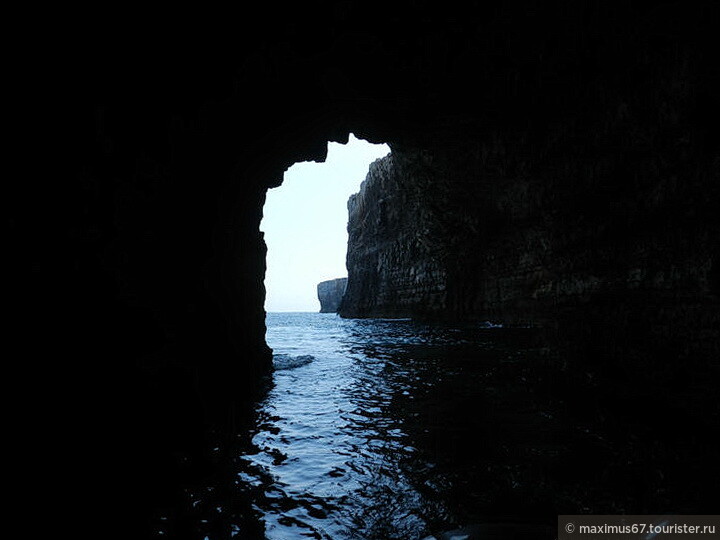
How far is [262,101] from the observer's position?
34.5 feet

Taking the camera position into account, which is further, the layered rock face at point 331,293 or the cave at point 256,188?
the layered rock face at point 331,293

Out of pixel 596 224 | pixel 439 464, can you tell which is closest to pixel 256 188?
pixel 439 464

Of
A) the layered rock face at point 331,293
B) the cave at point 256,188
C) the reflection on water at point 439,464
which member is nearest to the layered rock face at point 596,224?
the cave at point 256,188

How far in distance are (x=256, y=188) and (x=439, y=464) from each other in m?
11.5

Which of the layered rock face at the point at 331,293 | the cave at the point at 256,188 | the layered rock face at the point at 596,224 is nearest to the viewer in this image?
the cave at the point at 256,188

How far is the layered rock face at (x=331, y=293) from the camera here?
127000mm

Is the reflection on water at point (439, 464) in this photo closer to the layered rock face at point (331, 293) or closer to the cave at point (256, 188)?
the cave at point (256, 188)

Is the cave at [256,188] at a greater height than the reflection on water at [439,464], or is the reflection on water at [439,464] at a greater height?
the cave at [256,188]

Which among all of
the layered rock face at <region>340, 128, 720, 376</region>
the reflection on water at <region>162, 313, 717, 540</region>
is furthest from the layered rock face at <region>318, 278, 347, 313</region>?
the reflection on water at <region>162, 313, 717, 540</region>

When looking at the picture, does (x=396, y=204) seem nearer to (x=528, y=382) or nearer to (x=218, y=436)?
(x=528, y=382)

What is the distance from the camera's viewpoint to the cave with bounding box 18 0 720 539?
4090 mm

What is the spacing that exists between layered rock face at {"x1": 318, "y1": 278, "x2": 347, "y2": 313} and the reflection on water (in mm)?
115720

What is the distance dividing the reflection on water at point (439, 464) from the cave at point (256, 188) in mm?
396

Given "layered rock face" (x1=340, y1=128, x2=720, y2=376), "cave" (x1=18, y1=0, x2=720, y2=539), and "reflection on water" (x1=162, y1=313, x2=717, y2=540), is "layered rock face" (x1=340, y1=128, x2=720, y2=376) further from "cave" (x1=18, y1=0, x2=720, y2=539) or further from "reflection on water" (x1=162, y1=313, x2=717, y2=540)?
"reflection on water" (x1=162, y1=313, x2=717, y2=540)
